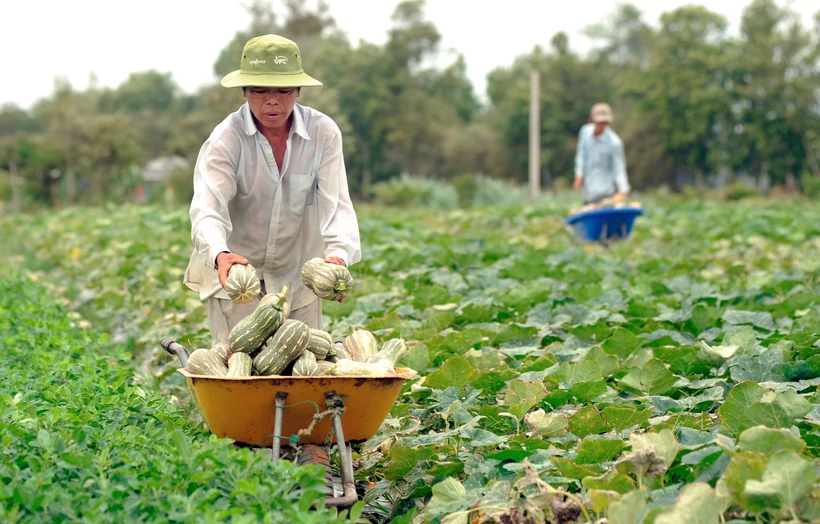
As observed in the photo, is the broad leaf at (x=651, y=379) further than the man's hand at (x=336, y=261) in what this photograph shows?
Yes

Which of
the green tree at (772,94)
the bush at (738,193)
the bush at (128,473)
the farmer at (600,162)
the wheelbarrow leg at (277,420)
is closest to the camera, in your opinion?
the bush at (128,473)

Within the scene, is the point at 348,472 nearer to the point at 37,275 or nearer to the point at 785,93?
the point at 37,275

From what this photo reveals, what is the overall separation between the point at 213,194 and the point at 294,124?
44cm

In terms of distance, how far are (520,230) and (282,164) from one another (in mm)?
11728

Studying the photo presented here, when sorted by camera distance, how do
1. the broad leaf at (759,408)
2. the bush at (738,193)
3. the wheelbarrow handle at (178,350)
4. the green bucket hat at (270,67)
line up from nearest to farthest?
the broad leaf at (759,408), the green bucket hat at (270,67), the wheelbarrow handle at (178,350), the bush at (738,193)

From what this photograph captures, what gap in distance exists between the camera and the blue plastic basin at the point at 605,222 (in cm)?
1049

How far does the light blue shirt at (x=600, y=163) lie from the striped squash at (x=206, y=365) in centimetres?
849

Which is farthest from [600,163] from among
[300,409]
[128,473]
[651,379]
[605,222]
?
[128,473]

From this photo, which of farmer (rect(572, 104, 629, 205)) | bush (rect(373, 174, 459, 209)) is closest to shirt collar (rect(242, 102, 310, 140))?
farmer (rect(572, 104, 629, 205))

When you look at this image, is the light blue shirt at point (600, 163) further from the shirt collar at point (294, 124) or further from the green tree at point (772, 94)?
the green tree at point (772, 94)

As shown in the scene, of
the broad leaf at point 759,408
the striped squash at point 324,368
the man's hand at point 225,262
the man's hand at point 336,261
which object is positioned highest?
the man's hand at point 225,262

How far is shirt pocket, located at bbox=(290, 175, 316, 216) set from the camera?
13.4 feet

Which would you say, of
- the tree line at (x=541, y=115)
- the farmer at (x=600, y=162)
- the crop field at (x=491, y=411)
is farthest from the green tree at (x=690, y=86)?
the crop field at (x=491, y=411)

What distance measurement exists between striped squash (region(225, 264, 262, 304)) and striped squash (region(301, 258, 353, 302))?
241mm
